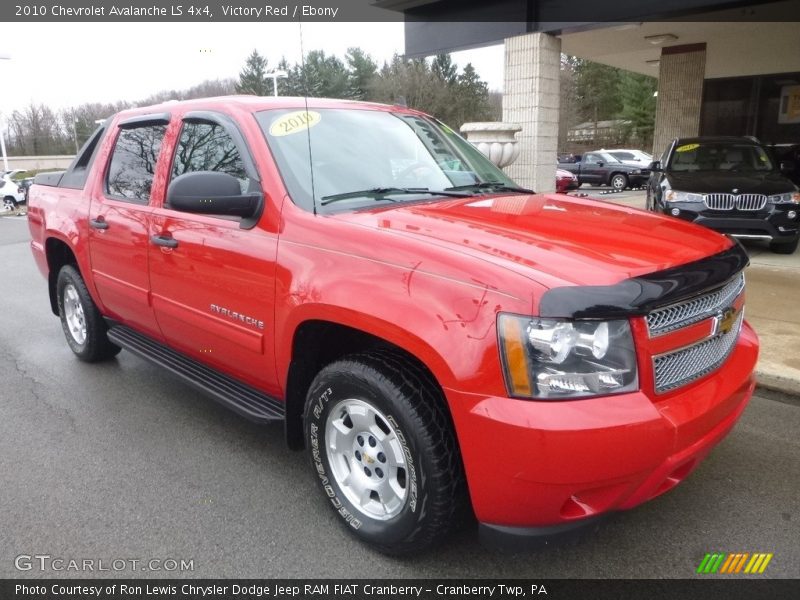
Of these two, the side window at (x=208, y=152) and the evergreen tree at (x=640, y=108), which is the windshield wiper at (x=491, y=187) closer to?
the side window at (x=208, y=152)

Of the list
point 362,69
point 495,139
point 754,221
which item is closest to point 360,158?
point 495,139

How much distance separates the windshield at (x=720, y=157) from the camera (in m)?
9.58

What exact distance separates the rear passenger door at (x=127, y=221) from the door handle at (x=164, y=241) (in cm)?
13

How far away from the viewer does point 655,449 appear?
202 cm

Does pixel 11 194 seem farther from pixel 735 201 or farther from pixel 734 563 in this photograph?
pixel 734 563

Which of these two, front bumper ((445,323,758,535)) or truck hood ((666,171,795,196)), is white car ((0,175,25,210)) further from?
front bumper ((445,323,758,535))

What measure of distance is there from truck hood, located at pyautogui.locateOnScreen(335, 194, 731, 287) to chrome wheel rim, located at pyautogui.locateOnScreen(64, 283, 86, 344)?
3.17 metres

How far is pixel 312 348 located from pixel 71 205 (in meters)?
2.82

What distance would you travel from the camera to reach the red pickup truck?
2000 mm

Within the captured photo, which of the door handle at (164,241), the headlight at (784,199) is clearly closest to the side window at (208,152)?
the door handle at (164,241)

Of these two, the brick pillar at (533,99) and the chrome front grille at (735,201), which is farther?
the brick pillar at (533,99)

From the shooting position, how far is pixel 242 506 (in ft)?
9.93

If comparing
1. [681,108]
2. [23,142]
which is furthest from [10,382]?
[23,142]

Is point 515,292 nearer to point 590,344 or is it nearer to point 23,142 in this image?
point 590,344
